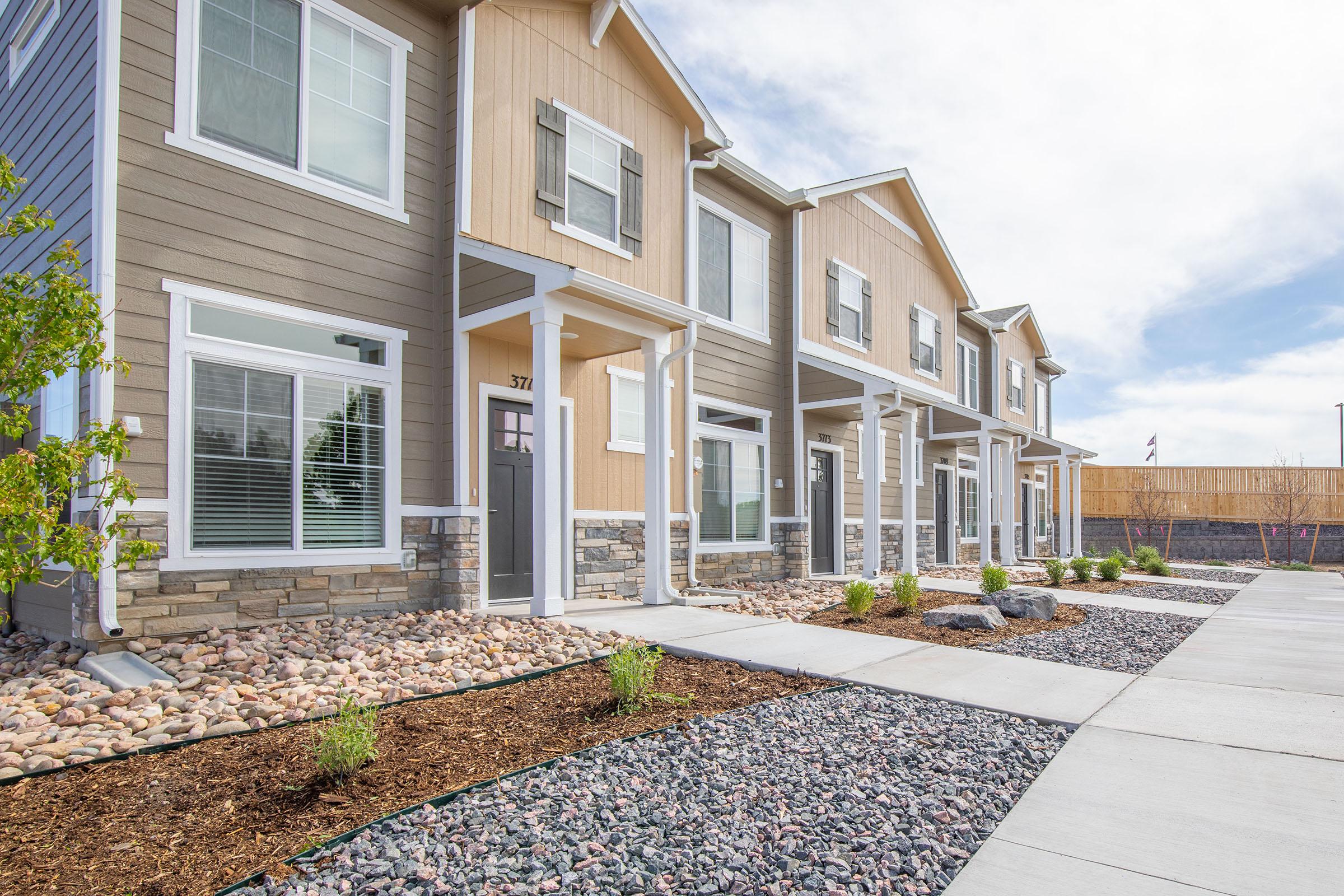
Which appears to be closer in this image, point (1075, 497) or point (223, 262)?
point (223, 262)

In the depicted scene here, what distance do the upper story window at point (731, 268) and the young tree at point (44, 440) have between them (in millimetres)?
7666

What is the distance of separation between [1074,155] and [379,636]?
8820 millimetres

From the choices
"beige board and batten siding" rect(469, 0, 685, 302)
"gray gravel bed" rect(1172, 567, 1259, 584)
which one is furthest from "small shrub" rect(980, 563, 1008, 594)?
"gray gravel bed" rect(1172, 567, 1259, 584)

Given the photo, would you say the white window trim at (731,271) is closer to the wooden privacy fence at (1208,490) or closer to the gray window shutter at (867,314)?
the gray window shutter at (867,314)

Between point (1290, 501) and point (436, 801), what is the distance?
24.2 m

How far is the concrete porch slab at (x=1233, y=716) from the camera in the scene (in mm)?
4005

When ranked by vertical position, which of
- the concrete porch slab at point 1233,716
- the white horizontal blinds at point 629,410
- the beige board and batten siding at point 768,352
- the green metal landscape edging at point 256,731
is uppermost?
the beige board and batten siding at point 768,352

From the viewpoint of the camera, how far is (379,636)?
5.94 meters

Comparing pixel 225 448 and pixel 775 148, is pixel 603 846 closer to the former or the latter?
pixel 225 448

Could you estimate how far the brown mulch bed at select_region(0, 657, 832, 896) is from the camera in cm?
270

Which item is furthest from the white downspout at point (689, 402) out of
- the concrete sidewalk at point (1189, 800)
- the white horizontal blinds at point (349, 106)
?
the concrete sidewalk at point (1189, 800)

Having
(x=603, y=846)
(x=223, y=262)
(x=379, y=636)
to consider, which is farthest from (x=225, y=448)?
(x=603, y=846)

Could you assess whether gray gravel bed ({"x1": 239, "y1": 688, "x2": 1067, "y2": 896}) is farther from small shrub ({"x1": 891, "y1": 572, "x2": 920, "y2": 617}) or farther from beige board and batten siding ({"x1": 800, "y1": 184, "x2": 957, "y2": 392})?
beige board and batten siding ({"x1": 800, "y1": 184, "x2": 957, "y2": 392})

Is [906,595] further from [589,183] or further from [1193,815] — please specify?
[589,183]
